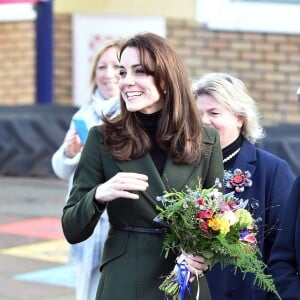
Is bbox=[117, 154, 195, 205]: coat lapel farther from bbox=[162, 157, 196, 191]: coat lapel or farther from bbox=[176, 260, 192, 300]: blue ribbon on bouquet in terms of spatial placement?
bbox=[176, 260, 192, 300]: blue ribbon on bouquet

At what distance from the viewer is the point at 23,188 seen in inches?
483

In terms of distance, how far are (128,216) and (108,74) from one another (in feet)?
6.96

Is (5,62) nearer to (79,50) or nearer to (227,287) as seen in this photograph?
(79,50)

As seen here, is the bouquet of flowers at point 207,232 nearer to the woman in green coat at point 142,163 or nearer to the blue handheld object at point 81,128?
the woman in green coat at point 142,163

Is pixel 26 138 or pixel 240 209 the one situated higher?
pixel 240 209

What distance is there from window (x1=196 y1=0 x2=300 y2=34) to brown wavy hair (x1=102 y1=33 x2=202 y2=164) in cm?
883

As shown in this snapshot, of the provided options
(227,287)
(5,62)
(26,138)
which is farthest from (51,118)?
(227,287)

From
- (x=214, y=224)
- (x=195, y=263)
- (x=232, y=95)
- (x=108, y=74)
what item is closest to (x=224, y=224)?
(x=214, y=224)

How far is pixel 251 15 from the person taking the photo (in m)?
12.8

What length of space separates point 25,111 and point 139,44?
31.7 feet

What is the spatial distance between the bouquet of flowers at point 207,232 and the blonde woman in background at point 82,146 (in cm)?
150

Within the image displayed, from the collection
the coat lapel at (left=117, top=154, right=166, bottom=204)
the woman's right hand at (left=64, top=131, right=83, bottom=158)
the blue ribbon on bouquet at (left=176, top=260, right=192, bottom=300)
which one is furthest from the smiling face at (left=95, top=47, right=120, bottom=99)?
the blue ribbon on bouquet at (left=176, top=260, right=192, bottom=300)

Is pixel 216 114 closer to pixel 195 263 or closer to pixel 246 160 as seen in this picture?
pixel 246 160

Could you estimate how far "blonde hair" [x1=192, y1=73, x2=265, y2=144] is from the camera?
4492 mm
